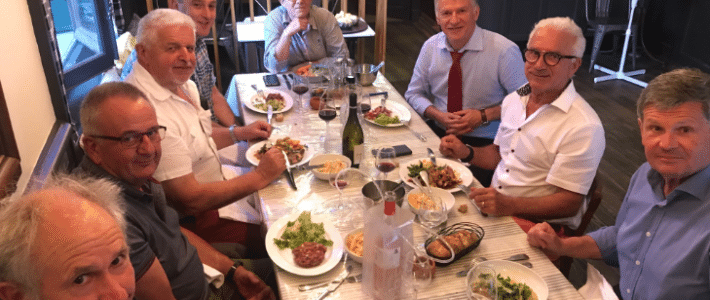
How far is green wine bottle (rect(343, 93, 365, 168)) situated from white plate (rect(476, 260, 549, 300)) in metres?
0.80

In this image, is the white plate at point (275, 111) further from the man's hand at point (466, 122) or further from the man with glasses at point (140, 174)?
the man with glasses at point (140, 174)

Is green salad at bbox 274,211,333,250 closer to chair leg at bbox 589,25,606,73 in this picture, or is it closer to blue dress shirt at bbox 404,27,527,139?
blue dress shirt at bbox 404,27,527,139

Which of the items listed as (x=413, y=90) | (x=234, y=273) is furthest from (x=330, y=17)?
(x=234, y=273)

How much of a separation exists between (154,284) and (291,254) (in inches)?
16.1

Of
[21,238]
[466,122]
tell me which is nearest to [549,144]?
[466,122]

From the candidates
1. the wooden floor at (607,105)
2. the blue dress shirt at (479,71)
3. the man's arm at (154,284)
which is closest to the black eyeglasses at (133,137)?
the man's arm at (154,284)

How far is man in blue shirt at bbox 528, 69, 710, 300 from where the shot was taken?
141 centimetres

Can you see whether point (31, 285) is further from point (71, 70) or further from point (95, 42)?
point (95, 42)

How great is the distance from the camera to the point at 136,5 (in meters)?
5.45

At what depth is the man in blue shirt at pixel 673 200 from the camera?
1410 millimetres

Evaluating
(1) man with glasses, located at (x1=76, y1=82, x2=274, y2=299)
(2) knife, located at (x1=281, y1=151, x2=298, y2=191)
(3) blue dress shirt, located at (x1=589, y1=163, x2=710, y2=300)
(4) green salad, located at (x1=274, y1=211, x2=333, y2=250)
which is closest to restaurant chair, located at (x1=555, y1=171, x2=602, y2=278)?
(3) blue dress shirt, located at (x1=589, y1=163, x2=710, y2=300)

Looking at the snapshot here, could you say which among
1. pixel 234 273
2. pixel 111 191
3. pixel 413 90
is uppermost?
pixel 111 191

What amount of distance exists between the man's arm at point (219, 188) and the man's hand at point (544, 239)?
954 mm

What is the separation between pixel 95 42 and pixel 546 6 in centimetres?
556
